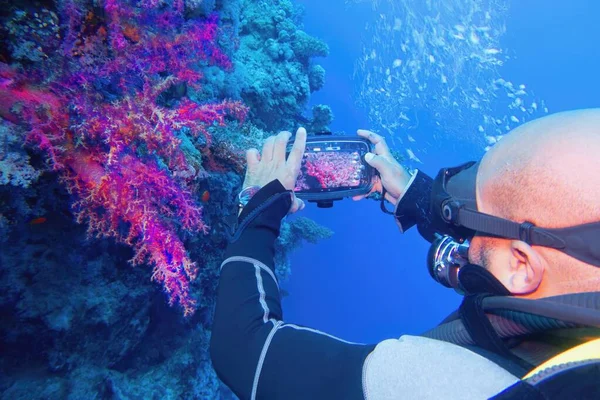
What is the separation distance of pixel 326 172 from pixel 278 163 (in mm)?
462

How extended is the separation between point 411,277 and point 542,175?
68677 millimetres

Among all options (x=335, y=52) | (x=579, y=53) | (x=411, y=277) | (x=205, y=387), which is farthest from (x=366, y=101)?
(x=205, y=387)

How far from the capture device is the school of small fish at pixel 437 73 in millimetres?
41219

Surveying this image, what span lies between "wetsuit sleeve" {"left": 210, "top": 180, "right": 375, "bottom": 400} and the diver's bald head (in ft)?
2.71

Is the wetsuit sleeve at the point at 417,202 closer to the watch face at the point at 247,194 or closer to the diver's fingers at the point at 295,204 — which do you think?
the diver's fingers at the point at 295,204

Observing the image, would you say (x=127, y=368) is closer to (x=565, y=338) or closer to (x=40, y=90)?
(x=40, y=90)

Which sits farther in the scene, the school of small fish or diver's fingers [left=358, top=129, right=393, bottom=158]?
the school of small fish

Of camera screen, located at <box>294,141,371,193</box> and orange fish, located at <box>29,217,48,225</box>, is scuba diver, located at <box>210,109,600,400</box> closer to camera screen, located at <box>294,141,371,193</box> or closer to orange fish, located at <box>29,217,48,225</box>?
camera screen, located at <box>294,141,371,193</box>

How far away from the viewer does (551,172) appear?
1215 millimetres

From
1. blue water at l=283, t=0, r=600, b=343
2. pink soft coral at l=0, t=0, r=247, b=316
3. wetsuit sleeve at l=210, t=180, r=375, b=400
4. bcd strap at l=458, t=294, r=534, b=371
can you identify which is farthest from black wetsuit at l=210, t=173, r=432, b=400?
blue water at l=283, t=0, r=600, b=343

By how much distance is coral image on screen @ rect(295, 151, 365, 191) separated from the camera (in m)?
2.40

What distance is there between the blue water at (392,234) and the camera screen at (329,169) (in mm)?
32839

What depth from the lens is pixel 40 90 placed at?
260cm

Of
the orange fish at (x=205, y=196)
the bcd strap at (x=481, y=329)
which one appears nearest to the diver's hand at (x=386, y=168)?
the bcd strap at (x=481, y=329)
